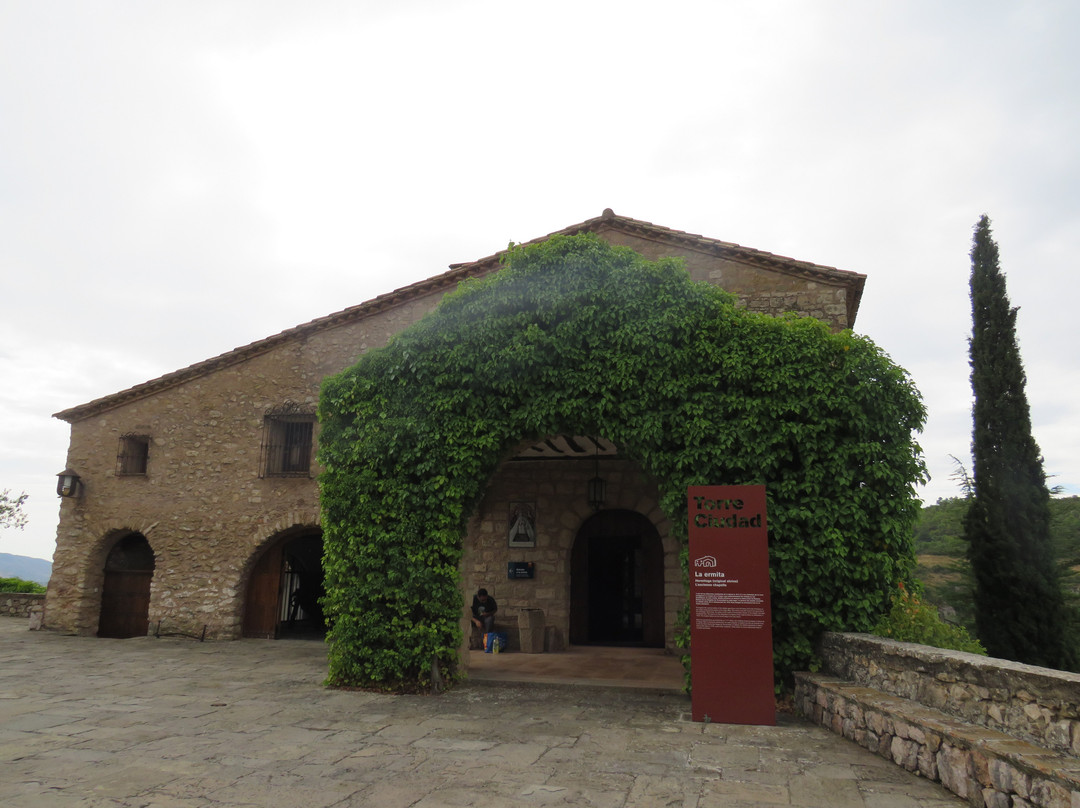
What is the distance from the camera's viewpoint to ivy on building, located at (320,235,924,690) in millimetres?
6703

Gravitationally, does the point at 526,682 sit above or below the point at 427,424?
below

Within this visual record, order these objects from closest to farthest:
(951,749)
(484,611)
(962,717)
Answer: (951,749) < (962,717) < (484,611)

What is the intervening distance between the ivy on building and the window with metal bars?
4401mm

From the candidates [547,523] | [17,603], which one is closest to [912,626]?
[547,523]

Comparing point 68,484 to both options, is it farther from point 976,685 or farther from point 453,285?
point 976,685

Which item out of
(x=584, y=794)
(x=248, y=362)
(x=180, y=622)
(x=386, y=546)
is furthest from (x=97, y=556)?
(x=584, y=794)

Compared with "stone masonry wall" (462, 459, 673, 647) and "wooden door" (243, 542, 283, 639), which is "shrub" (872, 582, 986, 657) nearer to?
"stone masonry wall" (462, 459, 673, 647)

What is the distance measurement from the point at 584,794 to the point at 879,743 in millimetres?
2418

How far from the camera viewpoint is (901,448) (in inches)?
266

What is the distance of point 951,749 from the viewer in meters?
4.26

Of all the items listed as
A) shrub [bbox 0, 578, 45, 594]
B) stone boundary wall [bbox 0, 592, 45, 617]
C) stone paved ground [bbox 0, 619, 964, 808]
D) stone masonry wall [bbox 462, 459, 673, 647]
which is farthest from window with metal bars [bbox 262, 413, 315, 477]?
shrub [bbox 0, 578, 45, 594]

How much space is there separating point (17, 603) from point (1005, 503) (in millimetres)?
22470

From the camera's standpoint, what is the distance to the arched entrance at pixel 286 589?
12594 mm

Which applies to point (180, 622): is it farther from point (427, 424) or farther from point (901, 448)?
point (901, 448)
